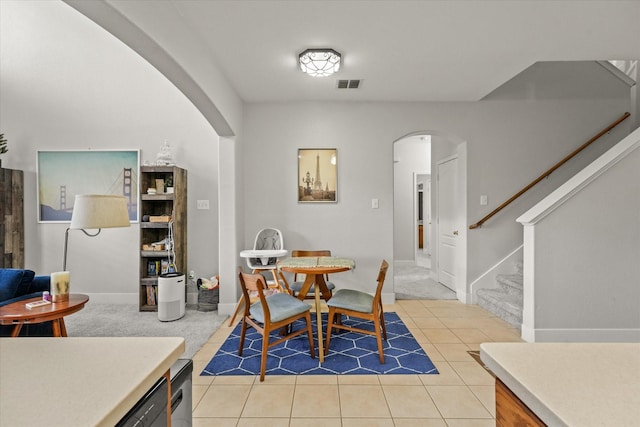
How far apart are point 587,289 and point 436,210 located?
276 cm

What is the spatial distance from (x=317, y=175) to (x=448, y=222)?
7.32 feet

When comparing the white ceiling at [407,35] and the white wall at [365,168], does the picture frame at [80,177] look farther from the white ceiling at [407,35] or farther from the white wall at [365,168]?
the white ceiling at [407,35]

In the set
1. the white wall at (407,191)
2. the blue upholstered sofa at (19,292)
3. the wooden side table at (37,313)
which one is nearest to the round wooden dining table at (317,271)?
the wooden side table at (37,313)

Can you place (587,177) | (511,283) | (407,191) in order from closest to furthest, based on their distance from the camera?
1. (587,177)
2. (511,283)
3. (407,191)

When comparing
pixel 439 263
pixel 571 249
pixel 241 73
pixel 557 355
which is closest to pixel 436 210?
pixel 439 263

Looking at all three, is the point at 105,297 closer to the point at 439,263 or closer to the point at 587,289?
the point at 439,263

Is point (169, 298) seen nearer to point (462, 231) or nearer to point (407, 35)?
point (407, 35)

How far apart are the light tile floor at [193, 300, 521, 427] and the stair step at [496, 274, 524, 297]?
1.43 meters

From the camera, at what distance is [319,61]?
3.08 meters

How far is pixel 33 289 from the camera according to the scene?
2.97 meters

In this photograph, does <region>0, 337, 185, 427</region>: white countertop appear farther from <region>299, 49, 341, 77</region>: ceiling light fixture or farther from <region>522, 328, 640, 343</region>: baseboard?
<region>522, 328, 640, 343</region>: baseboard

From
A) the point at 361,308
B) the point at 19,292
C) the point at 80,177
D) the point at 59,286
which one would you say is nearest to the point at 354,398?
the point at 361,308

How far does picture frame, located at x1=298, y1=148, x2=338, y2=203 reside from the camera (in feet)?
14.4

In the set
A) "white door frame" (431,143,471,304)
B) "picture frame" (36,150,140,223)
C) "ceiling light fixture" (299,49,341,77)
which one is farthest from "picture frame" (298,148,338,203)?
"picture frame" (36,150,140,223)
